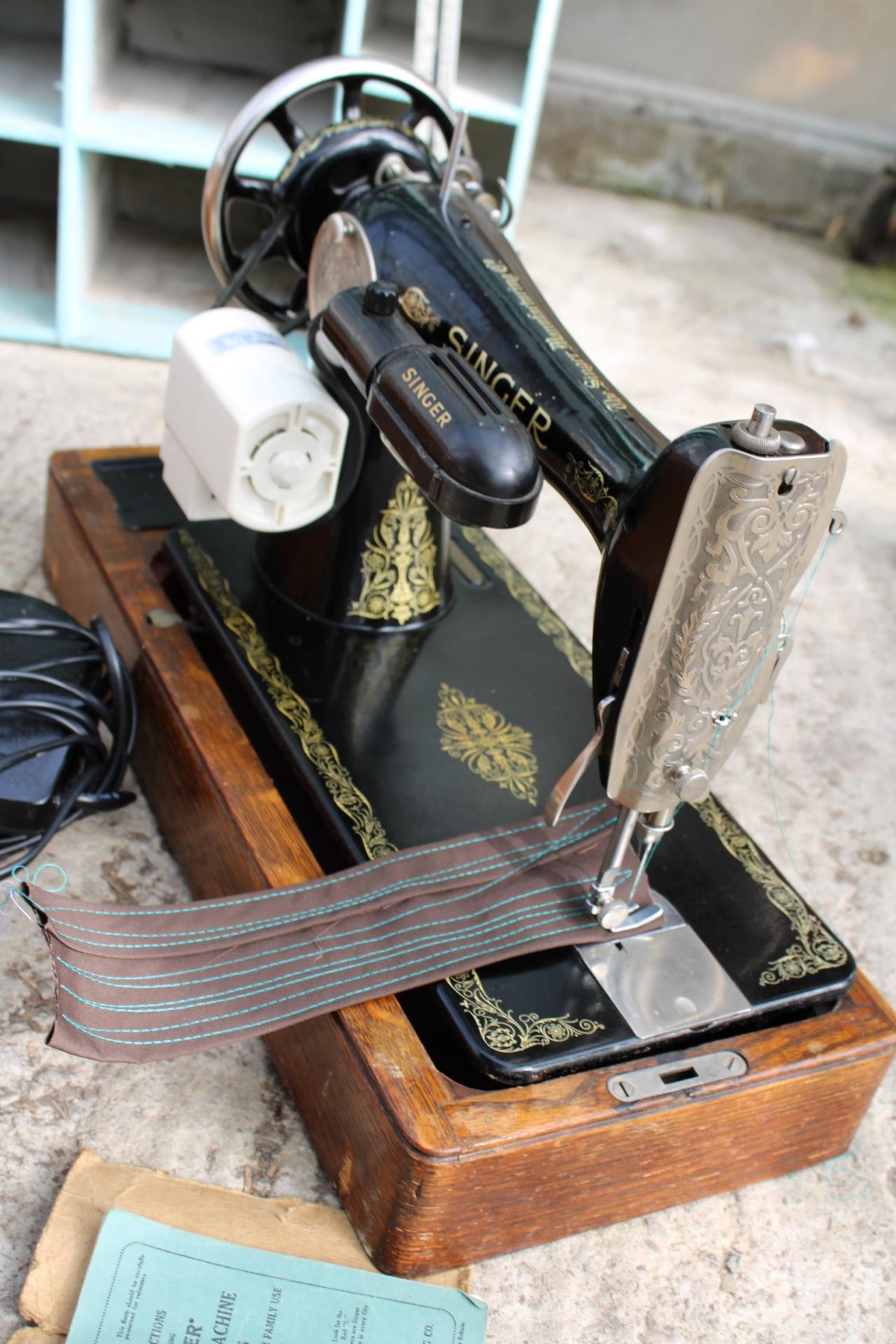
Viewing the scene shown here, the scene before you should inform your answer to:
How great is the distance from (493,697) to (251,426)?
1.06ft

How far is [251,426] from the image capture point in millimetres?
1079

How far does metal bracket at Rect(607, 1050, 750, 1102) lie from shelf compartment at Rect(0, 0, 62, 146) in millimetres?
1615

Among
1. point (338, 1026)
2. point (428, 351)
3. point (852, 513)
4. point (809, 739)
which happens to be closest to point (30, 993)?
point (338, 1026)

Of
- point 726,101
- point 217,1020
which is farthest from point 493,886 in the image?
point 726,101

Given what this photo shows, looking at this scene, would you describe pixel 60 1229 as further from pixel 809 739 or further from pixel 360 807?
pixel 809 739

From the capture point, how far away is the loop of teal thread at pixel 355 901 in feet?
3.17

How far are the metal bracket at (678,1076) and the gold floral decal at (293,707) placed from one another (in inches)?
9.9

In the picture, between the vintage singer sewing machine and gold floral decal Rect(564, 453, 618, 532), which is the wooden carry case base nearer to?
the vintage singer sewing machine

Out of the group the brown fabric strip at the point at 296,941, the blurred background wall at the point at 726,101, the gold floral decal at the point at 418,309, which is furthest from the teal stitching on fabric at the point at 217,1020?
the blurred background wall at the point at 726,101

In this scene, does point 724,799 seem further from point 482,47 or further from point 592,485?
point 482,47

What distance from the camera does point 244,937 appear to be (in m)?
0.98

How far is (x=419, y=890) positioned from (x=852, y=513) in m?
1.40

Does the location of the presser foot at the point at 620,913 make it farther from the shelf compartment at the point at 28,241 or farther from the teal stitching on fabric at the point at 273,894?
the shelf compartment at the point at 28,241

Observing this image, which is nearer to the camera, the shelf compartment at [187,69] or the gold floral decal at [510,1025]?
the gold floral decal at [510,1025]
